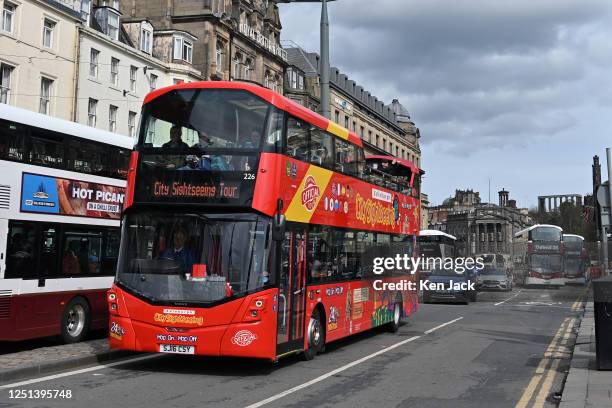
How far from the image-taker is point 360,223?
575 inches

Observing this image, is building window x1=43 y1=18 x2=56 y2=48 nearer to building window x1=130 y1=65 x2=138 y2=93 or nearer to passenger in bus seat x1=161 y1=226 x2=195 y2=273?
building window x1=130 y1=65 x2=138 y2=93

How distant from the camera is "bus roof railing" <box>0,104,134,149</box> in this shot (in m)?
11.6

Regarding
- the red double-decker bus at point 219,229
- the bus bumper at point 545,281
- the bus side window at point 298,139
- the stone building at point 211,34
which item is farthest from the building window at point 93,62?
the bus bumper at point 545,281

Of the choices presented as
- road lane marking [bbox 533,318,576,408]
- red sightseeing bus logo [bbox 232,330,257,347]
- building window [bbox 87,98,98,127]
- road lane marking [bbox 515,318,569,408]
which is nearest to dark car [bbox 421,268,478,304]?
road lane marking [bbox 515,318,569,408]

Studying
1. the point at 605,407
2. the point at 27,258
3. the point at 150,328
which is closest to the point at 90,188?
the point at 27,258

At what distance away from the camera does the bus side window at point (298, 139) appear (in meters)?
11.1

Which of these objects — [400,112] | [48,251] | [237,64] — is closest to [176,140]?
[48,251]

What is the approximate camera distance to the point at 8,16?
30.3 metres

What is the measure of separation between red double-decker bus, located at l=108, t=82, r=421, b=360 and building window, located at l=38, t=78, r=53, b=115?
23609 mm

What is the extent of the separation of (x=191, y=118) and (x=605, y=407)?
7.17m

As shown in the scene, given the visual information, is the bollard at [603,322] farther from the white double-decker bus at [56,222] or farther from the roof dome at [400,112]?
the roof dome at [400,112]

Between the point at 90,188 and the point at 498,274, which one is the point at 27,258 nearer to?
the point at 90,188

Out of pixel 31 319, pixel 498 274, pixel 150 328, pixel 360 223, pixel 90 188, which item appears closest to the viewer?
pixel 150 328

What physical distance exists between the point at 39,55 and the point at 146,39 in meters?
10.5
